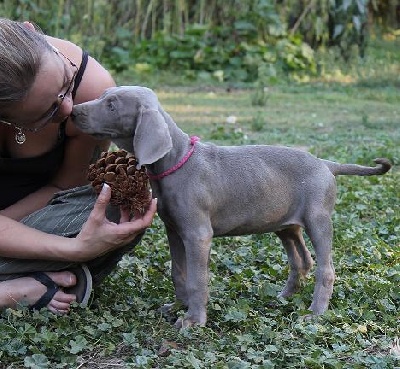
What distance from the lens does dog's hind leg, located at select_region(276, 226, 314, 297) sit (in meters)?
4.04

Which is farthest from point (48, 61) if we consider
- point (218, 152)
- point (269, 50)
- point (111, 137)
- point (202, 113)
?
point (269, 50)

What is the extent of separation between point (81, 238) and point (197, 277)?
1.57 feet

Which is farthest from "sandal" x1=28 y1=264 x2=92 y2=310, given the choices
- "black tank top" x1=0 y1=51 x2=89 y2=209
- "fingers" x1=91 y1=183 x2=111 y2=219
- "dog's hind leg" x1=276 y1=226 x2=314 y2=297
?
"dog's hind leg" x1=276 y1=226 x2=314 y2=297

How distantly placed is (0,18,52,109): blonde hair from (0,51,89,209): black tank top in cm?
46

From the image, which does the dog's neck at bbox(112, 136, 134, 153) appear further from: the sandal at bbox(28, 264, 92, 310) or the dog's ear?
the sandal at bbox(28, 264, 92, 310)

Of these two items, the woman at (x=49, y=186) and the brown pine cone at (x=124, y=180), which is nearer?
the woman at (x=49, y=186)

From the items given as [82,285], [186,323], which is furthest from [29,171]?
[186,323]

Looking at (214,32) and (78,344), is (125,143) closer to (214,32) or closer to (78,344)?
(78,344)

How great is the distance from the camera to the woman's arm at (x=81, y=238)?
3.54m

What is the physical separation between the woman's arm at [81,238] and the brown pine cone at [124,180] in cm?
5

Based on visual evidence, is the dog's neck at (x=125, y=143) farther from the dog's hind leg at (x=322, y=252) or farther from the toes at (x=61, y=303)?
the dog's hind leg at (x=322, y=252)

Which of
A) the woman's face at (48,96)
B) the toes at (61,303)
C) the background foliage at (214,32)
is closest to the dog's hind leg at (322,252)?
the toes at (61,303)

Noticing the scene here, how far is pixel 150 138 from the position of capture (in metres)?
3.44

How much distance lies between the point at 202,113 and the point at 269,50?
9.74 feet
